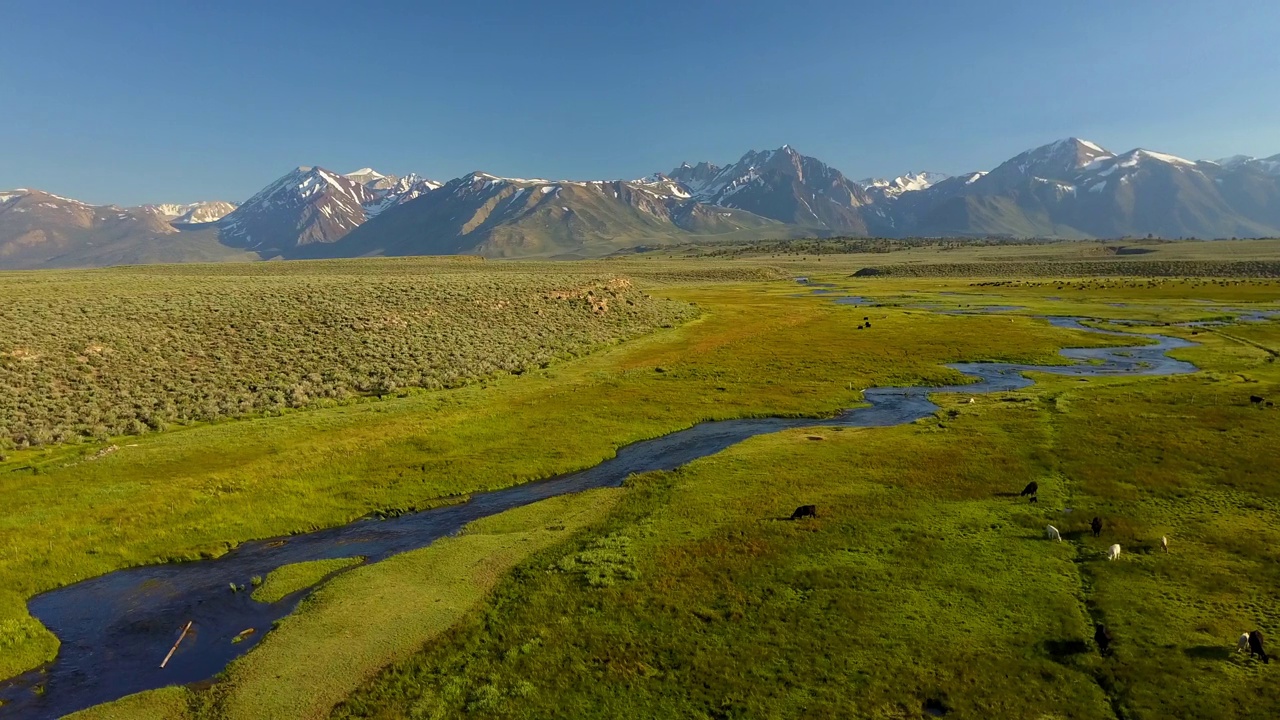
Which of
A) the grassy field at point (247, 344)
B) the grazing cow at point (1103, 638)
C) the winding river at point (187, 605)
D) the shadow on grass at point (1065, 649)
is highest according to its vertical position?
the grassy field at point (247, 344)

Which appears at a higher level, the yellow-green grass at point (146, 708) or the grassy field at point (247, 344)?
the grassy field at point (247, 344)

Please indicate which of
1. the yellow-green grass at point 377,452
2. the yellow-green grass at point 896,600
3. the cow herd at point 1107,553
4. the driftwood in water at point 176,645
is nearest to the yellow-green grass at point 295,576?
the driftwood in water at point 176,645

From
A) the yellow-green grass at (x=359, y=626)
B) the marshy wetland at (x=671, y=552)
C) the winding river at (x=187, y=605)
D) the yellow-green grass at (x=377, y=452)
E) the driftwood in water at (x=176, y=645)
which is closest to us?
the yellow-green grass at (x=359, y=626)

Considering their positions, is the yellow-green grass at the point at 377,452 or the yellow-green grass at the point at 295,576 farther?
the yellow-green grass at the point at 377,452

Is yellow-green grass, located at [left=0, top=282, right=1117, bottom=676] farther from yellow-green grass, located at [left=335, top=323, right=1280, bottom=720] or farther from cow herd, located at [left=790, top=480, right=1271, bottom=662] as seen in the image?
cow herd, located at [left=790, top=480, right=1271, bottom=662]

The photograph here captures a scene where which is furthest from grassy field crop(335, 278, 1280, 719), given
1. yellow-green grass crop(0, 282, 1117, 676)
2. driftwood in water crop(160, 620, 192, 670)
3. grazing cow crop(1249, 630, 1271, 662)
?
yellow-green grass crop(0, 282, 1117, 676)

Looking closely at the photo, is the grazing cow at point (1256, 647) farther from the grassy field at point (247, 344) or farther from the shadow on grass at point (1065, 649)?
the grassy field at point (247, 344)
